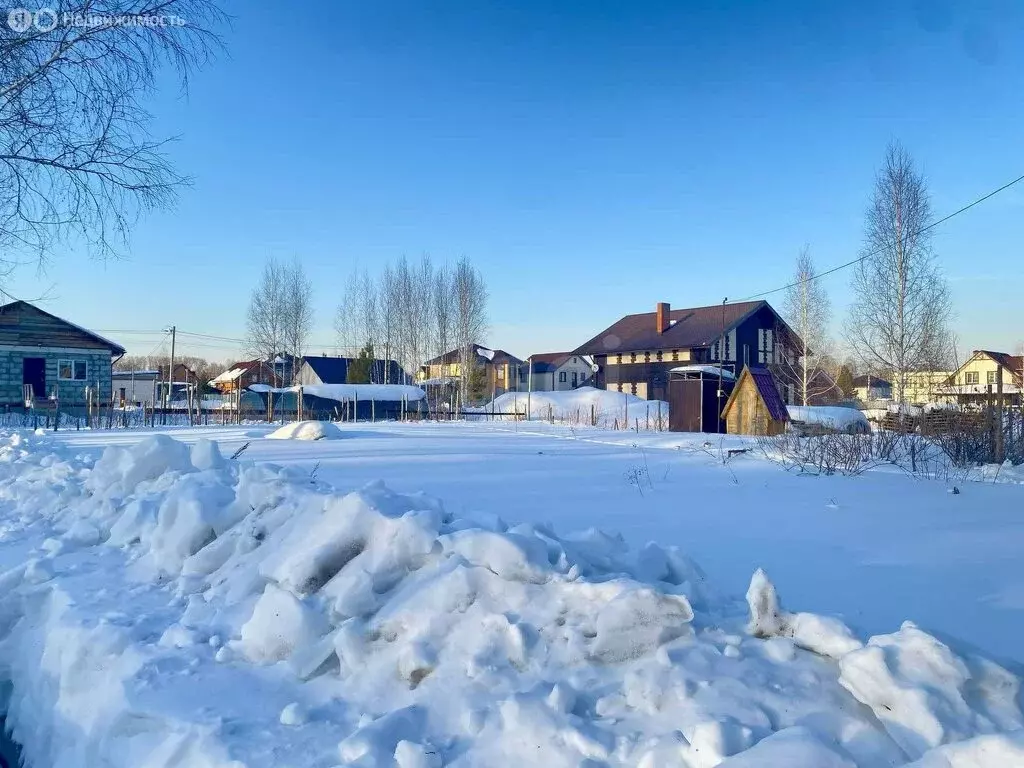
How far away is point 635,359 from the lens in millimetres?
41844

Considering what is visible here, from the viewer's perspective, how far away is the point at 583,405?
115 ft

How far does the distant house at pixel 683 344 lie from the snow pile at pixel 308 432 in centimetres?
2555

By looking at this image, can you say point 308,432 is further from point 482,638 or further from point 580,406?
point 580,406

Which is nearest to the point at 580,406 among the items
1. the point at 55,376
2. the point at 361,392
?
the point at 361,392

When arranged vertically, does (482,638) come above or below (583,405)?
below

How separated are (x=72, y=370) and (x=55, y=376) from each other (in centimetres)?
56

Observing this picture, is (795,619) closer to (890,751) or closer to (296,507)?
(890,751)

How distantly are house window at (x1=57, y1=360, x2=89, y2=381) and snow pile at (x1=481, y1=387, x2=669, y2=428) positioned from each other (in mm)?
17421

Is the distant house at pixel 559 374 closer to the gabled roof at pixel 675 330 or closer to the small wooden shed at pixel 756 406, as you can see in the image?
the gabled roof at pixel 675 330

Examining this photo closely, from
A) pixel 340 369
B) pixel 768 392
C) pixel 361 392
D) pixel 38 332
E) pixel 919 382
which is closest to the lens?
pixel 768 392

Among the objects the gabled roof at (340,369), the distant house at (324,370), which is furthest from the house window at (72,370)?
the distant house at (324,370)

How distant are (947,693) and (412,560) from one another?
76.4 inches

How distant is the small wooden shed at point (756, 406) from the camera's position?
1781cm

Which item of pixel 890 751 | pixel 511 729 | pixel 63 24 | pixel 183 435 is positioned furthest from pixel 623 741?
pixel 183 435
